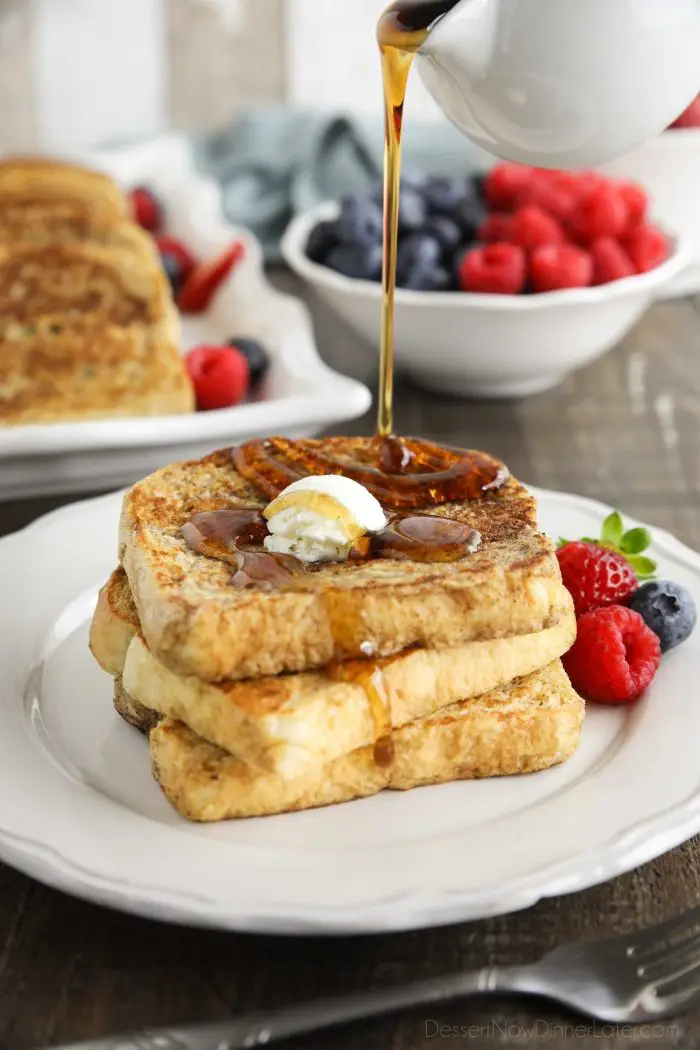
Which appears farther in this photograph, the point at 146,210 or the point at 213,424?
the point at 146,210

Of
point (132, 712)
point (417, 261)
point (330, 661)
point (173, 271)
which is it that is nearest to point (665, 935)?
point (330, 661)

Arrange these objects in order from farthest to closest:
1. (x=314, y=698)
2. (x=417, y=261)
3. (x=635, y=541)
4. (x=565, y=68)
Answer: (x=417, y=261), (x=635, y=541), (x=565, y=68), (x=314, y=698)

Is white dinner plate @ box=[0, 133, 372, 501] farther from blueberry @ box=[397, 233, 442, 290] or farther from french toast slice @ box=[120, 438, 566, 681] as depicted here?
french toast slice @ box=[120, 438, 566, 681]

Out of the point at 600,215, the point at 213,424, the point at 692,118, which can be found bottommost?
the point at 213,424

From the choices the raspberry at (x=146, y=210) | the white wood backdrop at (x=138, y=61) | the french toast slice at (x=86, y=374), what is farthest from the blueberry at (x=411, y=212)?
the white wood backdrop at (x=138, y=61)

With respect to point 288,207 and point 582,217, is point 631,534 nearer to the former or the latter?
point 582,217

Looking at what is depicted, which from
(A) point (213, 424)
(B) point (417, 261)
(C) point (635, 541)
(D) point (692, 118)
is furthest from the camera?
(D) point (692, 118)

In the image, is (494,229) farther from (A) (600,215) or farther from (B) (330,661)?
(B) (330,661)

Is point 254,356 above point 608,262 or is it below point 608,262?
below
